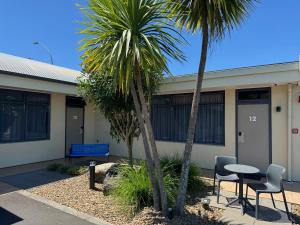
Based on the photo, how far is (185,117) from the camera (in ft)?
30.5

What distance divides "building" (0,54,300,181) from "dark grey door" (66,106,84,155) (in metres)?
0.05

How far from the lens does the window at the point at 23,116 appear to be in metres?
8.51

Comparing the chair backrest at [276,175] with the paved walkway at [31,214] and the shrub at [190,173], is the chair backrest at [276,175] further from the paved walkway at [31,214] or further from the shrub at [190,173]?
the paved walkway at [31,214]

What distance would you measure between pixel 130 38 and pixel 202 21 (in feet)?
4.47

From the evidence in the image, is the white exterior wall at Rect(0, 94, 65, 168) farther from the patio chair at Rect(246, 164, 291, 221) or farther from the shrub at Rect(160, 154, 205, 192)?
the patio chair at Rect(246, 164, 291, 221)

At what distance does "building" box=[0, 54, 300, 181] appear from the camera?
7141mm

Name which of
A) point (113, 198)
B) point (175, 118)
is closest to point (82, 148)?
point (175, 118)

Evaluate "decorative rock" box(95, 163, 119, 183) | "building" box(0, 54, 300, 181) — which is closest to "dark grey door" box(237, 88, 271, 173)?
"building" box(0, 54, 300, 181)

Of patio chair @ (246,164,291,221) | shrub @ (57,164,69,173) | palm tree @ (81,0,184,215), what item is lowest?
shrub @ (57,164,69,173)

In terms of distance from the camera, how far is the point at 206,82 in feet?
25.6

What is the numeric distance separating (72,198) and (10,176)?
120 inches

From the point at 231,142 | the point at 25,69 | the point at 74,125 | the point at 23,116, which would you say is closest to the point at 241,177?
the point at 231,142

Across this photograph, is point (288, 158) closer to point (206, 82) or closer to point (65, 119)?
point (206, 82)

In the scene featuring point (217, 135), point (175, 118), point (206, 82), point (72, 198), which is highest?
point (206, 82)
